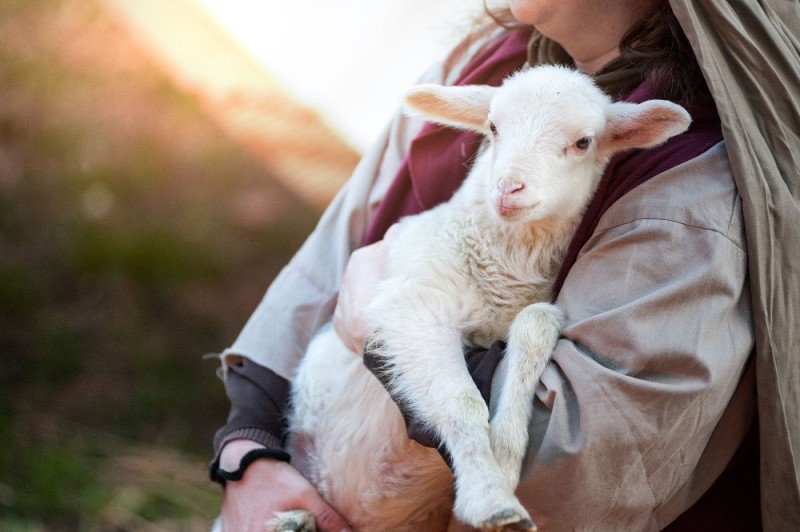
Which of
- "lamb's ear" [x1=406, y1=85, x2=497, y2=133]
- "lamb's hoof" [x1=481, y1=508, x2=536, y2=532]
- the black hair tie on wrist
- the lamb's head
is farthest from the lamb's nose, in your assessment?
the black hair tie on wrist

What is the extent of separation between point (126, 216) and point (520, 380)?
3.43 meters

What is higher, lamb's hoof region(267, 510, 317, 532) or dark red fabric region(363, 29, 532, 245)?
dark red fabric region(363, 29, 532, 245)

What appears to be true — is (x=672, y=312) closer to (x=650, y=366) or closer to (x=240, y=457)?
(x=650, y=366)

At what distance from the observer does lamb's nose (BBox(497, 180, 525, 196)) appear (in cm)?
188

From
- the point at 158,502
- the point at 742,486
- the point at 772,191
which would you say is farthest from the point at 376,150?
the point at 158,502

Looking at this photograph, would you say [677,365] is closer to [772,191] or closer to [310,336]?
[772,191]

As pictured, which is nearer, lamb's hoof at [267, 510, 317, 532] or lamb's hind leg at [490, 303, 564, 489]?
lamb's hind leg at [490, 303, 564, 489]

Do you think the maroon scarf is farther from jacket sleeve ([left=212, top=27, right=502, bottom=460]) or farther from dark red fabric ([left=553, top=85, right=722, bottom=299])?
dark red fabric ([left=553, top=85, right=722, bottom=299])

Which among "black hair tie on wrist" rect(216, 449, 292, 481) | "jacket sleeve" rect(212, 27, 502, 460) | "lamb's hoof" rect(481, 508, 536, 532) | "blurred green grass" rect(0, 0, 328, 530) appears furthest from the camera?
"blurred green grass" rect(0, 0, 328, 530)

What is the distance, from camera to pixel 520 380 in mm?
1771

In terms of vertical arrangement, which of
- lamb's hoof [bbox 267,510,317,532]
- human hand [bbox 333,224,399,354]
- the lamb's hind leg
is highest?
human hand [bbox 333,224,399,354]

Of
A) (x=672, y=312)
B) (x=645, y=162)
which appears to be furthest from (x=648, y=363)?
(x=645, y=162)

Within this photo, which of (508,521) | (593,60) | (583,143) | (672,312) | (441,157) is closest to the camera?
(508,521)

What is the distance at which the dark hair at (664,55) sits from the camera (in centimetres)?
201
